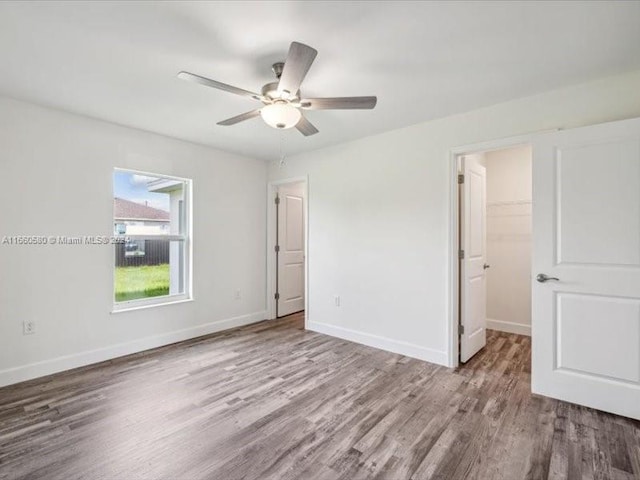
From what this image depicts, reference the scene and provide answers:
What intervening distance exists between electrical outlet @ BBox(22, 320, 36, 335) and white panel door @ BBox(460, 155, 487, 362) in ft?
13.0

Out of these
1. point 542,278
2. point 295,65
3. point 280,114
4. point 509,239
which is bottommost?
point 542,278

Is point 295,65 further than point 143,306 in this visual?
No

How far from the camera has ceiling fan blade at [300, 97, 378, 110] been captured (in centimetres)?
205

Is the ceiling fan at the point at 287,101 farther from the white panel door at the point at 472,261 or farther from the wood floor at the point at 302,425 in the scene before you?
the wood floor at the point at 302,425

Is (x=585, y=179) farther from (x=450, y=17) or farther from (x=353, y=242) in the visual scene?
(x=353, y=242)

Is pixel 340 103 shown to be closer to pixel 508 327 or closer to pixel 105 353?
pixel 105 353

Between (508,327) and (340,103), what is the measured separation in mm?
3779

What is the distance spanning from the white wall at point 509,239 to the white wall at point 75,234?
12.2 feet

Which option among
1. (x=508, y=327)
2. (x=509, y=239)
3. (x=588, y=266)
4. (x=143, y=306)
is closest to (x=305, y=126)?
(x=588, y=266)

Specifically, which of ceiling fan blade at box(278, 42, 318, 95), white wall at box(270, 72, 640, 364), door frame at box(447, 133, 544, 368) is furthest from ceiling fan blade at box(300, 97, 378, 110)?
door frame at box(447, 133, 544, 368)

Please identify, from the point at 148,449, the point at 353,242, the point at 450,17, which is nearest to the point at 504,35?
the point at 450,17

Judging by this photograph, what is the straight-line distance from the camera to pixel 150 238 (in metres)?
3.73

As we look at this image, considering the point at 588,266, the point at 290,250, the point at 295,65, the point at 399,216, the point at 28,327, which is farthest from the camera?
the point at 290,250

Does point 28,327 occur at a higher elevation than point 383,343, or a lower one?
higher
